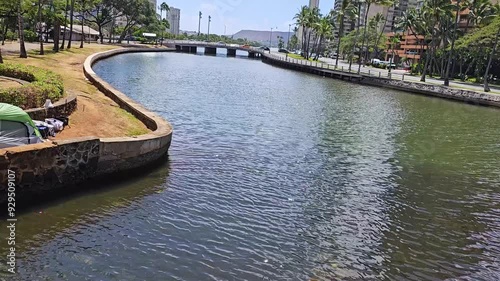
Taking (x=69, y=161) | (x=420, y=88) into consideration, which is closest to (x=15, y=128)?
(x=69, y=161)

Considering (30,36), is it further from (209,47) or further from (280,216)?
(209,47)

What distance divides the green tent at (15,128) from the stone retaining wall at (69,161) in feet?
2.16

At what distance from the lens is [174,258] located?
9453 millimetres

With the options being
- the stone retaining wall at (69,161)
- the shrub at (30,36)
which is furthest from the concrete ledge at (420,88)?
the shrub at (30,36)

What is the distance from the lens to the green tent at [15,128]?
11.3 m

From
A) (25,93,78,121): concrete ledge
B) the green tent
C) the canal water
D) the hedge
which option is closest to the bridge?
the canal water

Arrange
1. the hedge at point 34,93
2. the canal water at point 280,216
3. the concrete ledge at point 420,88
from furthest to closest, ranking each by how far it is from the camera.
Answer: the concrete ledge at point 420,88 → the hedge at point 34,93 → the canal water at point 280,216

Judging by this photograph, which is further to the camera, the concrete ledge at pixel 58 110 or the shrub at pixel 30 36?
the shrub at pixel 30 36

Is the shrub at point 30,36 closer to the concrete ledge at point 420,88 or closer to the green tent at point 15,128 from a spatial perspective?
the concrete ledge at point 420,88

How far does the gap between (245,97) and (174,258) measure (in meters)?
30.2

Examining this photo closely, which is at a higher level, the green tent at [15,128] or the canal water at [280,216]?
the green tent at [15,128]

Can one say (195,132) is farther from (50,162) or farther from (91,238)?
(91,238)

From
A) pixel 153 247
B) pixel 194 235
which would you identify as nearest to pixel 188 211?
pixel 194 235

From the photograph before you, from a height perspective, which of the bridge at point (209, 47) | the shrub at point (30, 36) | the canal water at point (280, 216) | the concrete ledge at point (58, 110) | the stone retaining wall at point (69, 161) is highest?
the bridge at point (209, 47)
